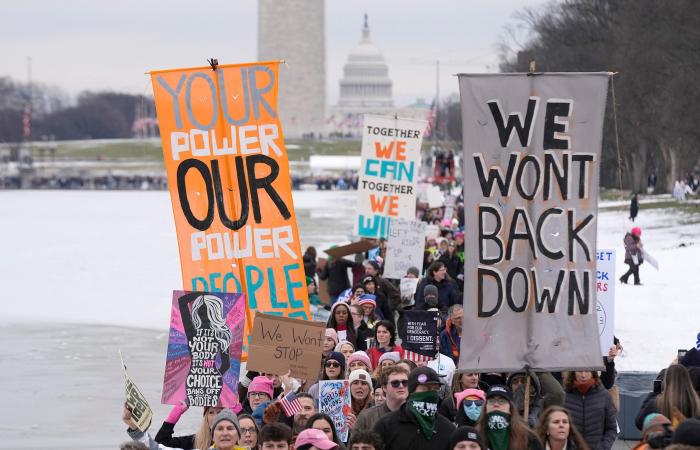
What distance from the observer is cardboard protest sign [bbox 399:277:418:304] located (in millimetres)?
18781

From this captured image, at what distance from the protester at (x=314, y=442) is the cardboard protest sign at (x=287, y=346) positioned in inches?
97.9

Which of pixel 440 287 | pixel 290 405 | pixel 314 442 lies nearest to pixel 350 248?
pixel 440 287

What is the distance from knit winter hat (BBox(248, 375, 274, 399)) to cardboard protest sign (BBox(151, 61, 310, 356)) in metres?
1.50

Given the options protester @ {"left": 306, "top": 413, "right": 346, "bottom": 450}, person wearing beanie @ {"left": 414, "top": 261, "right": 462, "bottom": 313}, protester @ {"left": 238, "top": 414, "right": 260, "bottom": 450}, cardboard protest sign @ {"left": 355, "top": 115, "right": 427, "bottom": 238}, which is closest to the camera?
protester @ {"left": 306, "top": 413, "right": 346, "bottom": 450}

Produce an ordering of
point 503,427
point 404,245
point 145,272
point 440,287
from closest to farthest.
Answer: point 503,427
point 440,287
point 404,245
point 145,272

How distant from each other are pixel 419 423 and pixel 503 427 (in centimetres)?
40

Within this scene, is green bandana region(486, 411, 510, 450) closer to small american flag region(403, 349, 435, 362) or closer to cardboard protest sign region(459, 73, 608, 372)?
cardboard protest sign region(459, 73, 608, 372)

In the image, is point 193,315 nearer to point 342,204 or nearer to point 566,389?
point 566,389

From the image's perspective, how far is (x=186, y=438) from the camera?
934 centimetres

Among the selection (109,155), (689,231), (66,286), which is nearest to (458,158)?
(109,155)

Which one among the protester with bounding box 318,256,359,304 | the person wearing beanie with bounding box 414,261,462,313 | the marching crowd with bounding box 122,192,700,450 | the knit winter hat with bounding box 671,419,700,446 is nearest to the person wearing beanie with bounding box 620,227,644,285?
the protester with bounding box 318,256,359,304

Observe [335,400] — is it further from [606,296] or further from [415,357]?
[606,296]

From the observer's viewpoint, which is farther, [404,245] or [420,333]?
[404,245]

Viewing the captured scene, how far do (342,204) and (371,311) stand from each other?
60031mm
